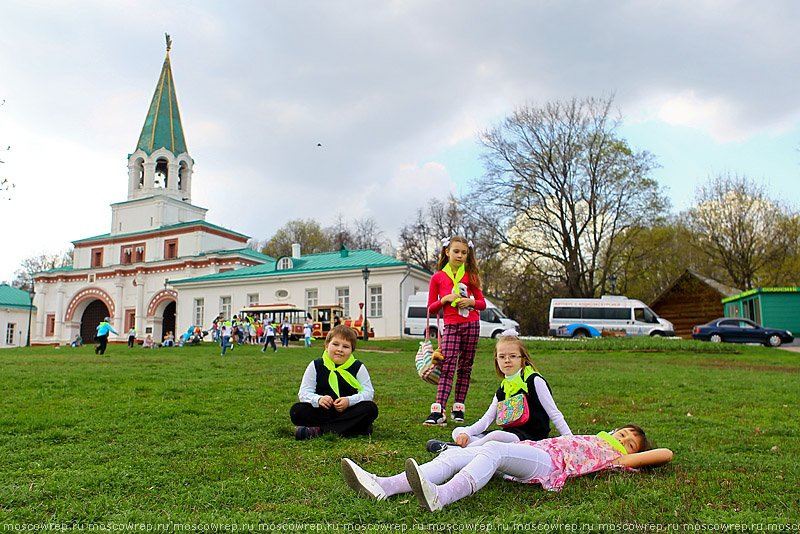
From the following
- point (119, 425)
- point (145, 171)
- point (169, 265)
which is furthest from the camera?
point (145, 171)

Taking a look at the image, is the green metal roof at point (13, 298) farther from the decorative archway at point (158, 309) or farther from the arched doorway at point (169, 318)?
the decorative archway at point (158, 309)

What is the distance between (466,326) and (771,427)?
11.0 ft

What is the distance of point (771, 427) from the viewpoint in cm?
593

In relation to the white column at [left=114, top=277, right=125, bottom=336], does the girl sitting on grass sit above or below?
below

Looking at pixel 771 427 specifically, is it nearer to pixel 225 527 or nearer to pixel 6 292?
pixel 225 527

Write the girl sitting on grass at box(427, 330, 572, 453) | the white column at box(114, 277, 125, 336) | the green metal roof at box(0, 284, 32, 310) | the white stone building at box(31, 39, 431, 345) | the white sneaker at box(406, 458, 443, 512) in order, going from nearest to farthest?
the white sneaker at box(406, 458, 443, 512), the girl sitting on grass at box(427, 330, 572, 453), the white stone building at box(31, 39, 431, 345), the white column at box(114, 277, 125, 336), the green metal roof at box(0, 284, 32, 310)

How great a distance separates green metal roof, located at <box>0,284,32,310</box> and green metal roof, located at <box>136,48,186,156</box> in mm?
21140

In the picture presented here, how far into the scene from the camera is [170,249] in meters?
51.5

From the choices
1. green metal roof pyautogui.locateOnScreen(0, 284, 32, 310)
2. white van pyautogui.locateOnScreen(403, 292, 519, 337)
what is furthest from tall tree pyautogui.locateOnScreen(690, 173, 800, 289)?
green metal roof pyautogui.locateOnScreen(0, 284, 32, 310)

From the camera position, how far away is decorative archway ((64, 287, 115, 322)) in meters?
53.1

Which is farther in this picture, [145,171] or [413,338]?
[145,171]

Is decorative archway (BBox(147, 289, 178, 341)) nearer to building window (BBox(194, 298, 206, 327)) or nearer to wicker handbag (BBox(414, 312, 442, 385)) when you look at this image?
building window (BBox(194, 298, 206, 327))

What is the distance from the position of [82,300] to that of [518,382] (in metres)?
58.4

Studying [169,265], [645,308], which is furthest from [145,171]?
[645,308]
